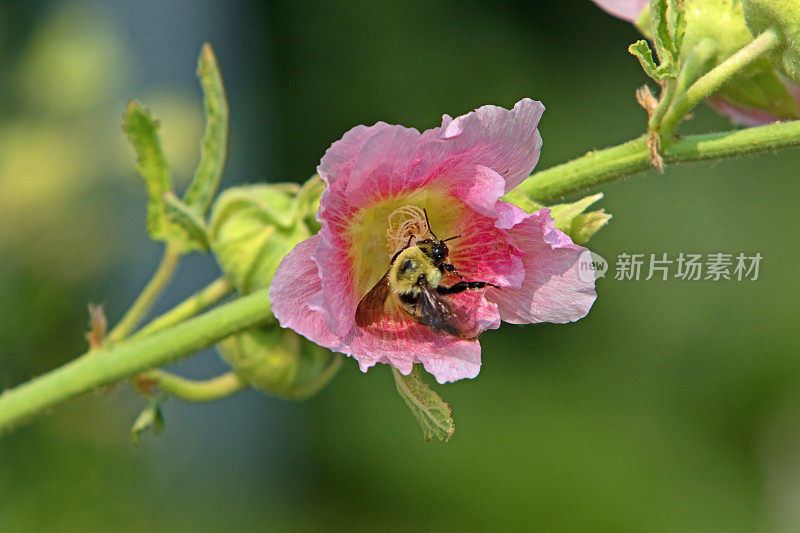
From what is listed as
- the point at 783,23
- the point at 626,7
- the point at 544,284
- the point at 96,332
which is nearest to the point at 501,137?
the point at 544,284

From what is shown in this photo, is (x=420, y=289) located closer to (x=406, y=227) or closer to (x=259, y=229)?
(x=406, y=227)

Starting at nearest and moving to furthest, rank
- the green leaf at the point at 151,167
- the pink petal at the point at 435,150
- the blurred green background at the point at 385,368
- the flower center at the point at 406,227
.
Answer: the pink petal at the point at 435,150 < the flower center at the point at 406,227 < the green leaf at the point at 151,167 < the blurred green background at the point at 385,368

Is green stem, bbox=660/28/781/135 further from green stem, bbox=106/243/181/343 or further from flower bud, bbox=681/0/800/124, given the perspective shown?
green stem, bbox=106/243/181/343

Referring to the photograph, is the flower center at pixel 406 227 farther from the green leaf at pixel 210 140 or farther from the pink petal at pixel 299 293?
the green leaf at pixel 210 140

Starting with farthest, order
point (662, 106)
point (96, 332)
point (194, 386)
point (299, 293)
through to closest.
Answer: point (194, 386), point (96, 332), point (662, 106), point (299, 293)

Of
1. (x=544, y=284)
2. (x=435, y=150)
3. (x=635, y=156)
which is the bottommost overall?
(x=544, y=284)

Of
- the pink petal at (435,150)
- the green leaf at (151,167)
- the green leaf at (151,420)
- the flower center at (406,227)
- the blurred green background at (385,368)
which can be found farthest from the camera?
the blurred green background at (385,368)

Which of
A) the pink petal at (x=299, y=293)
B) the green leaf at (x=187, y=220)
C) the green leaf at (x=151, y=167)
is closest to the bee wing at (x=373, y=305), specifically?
the pink petal at (x=299, y=293)
